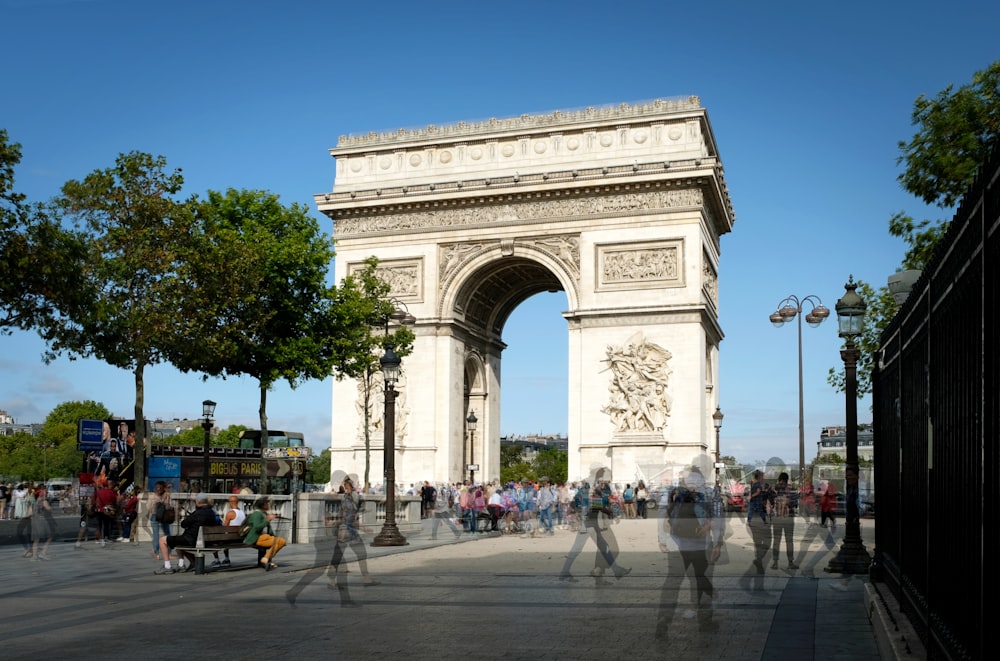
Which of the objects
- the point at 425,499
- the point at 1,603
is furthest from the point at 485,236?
the point at 1,603

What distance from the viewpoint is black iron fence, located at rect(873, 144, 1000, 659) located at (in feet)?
14.0

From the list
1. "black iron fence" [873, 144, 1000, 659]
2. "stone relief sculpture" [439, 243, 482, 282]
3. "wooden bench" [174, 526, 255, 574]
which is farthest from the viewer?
"stone relief sculpture" [439, 243, 482, 282]

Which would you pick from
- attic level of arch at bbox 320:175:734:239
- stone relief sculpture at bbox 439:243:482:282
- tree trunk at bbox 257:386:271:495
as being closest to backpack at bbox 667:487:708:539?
tree trunk at bbox 257:386:271:495

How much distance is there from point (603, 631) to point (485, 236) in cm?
3515

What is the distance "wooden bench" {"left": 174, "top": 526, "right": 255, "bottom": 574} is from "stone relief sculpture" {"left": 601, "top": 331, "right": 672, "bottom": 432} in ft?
84.6

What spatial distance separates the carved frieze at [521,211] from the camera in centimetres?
4272

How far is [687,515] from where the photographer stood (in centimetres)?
1091

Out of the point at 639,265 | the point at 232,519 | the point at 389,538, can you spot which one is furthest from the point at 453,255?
the point at 232,519

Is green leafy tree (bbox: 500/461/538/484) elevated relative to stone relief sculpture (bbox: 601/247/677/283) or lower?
lower

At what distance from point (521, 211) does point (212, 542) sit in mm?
29130

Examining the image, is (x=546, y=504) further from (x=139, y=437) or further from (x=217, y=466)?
(x=217, y=466)

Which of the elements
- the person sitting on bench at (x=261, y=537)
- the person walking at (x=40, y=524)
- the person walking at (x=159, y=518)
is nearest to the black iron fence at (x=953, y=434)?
the person sitting on bench at (x=261, y=537)

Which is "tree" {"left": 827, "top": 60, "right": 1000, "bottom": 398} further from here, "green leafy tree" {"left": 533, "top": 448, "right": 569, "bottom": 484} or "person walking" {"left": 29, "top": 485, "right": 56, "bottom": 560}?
"green leafy tree" {"left": 533, "top": 448, "right": 569, "bottom": 484}

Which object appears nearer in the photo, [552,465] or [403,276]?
[403,276]
